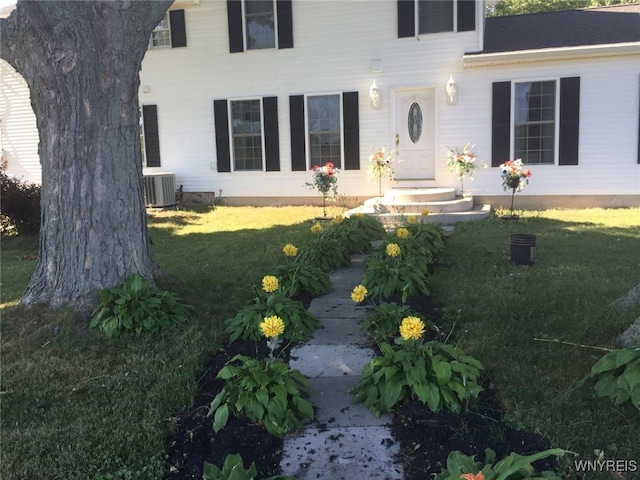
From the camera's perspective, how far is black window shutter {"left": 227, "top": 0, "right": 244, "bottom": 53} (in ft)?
38.9

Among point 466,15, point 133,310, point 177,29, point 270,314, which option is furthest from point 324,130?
point 270,314

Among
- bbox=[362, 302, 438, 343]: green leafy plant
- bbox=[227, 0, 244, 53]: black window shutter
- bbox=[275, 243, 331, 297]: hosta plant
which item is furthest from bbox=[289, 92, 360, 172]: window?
bbox=[362, 302, 438, 343]: green leafy plant

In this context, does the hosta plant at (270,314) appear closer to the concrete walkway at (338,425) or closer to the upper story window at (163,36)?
the concrete walkway at (338,425)

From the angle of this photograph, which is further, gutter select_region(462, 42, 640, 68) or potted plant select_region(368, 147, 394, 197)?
potted plant select_region(368, 147, 394, 197)

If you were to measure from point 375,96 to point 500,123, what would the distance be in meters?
2.56

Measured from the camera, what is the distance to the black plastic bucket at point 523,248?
566 cm

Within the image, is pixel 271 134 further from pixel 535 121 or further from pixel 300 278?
pixel 300 278

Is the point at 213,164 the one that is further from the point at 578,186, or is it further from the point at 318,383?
the point at 318,383

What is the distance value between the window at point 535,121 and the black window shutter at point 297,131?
4.40 m

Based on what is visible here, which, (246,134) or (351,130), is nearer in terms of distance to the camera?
(351,130)

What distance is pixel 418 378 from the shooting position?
2.80 m

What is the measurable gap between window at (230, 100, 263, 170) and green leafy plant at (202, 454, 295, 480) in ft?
34.2

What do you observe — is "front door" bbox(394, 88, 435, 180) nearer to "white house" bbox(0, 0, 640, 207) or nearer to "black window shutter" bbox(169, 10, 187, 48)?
"white house" bbox(0, 0, 640, 207)

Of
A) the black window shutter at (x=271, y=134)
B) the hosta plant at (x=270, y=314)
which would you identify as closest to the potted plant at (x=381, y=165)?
the black window shutter at (x=271, y=134)
